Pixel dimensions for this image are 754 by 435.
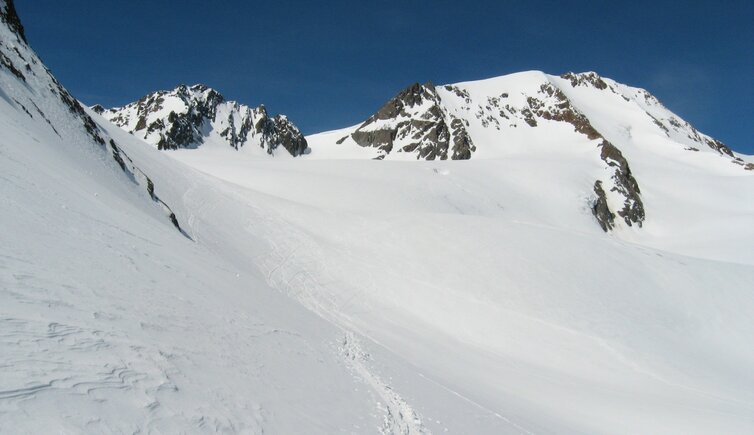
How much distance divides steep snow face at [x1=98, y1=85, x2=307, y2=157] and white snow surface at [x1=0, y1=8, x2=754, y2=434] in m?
77.5

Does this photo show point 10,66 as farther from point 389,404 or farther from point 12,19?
point 389,404

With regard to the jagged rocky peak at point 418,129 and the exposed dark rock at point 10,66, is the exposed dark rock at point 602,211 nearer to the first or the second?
the jagged rocky peak at point 418,129

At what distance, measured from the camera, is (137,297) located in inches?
301

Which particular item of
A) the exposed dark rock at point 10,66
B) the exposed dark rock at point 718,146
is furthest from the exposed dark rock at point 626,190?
the exposed dark rock at point 10,66

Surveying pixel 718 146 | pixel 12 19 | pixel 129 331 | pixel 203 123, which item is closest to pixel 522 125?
pixel 718 146

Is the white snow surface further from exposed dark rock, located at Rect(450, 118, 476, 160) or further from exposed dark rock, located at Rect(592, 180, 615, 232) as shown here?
exposed dark rock, located at Rect(450, 118, 476, 160)

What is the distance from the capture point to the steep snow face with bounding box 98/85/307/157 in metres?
108

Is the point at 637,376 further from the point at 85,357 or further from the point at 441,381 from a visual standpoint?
the point at 85,357

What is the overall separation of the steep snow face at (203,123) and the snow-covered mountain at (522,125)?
1163 cm

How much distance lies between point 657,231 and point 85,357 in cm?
8542

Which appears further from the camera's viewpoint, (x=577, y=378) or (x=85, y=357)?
(x=577, y=378)

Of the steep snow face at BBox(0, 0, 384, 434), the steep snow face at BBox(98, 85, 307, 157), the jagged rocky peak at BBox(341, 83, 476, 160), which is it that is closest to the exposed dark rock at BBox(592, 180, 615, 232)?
the jagged rocky peak at BBox(341, 83, 476, 160)

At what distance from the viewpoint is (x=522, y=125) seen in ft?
360

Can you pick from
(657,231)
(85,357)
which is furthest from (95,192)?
(657,231)
